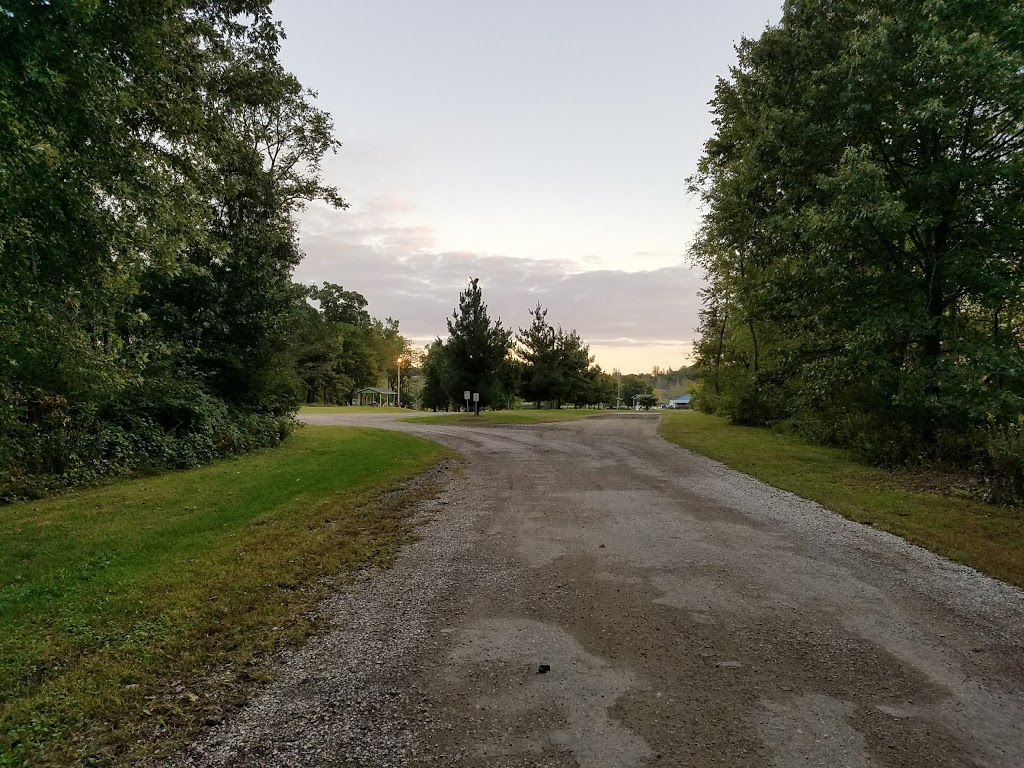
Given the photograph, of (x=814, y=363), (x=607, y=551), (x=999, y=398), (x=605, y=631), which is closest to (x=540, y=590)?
(x=605, y=631)

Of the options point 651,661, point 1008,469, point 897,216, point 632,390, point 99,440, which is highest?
point 897,216

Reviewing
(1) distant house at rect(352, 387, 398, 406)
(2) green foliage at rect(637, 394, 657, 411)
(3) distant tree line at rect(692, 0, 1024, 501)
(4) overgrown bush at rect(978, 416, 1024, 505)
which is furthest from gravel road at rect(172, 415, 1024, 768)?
(2) green foliage at rect(637, 394, 657, 411)

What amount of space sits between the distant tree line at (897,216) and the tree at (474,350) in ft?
47.7

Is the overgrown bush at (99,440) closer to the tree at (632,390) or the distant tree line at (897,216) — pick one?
the distant tree line at (897,216)

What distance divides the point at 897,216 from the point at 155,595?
41.4ft

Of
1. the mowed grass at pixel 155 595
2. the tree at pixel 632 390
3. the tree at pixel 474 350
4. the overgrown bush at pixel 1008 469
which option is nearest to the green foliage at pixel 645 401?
the tree at pixel 632 390

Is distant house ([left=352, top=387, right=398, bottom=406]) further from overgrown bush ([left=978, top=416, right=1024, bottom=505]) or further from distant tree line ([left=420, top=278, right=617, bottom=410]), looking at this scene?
overgrown bush ([left=978, top=416, right=1024, bottom=505])

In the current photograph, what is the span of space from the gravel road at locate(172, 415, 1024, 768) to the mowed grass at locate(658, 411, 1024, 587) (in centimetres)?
51

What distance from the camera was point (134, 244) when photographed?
6332mm

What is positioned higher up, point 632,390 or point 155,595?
point 632,390

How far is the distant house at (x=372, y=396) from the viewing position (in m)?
73.3

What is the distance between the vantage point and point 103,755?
248 centimetres

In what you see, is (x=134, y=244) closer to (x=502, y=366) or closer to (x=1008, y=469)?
(x=1008, y=469)

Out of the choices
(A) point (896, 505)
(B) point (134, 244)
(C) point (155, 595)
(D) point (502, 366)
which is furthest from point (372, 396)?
(C) point (155, 595)
